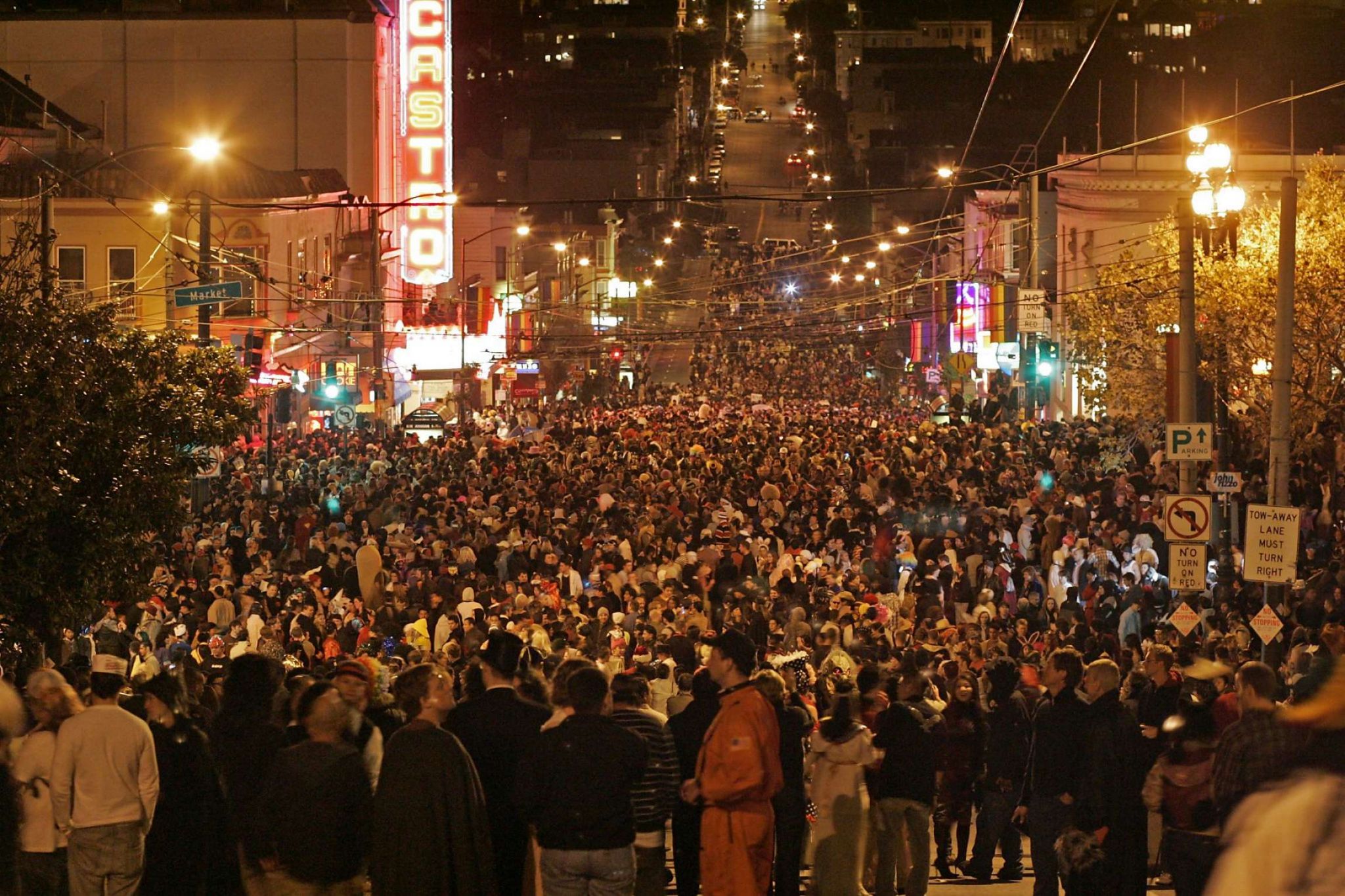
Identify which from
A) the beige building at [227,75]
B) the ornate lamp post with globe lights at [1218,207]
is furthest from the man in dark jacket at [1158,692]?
the beige building at [227,75]

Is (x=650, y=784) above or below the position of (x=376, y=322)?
below

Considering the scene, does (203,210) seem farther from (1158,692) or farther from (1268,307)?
(1158,692)

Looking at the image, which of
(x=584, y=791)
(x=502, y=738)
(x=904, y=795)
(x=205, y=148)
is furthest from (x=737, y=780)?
(x=205, y=148)

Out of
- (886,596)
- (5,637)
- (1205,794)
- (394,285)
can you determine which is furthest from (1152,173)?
(1205,794)

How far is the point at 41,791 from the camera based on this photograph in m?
8.39

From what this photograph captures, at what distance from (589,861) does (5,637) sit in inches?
324

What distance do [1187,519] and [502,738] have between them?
1041 cm

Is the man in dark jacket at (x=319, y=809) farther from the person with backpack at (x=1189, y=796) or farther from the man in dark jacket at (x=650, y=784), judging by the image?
the person with backpack at (x=1189, y=796)

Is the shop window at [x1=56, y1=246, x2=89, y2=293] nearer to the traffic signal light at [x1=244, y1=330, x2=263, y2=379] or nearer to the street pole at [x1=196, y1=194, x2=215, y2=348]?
the traffic signal light at [x1=244, y1=330, x2=263, y2=379]

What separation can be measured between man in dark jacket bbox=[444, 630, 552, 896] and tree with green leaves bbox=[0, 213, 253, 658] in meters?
6.43

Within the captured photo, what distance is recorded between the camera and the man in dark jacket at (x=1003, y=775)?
1105 centimetres

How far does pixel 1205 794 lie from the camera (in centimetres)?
854

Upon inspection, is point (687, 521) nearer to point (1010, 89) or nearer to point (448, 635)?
point (448, 635)

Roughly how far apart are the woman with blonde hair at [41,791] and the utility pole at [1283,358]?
40.4 feet
